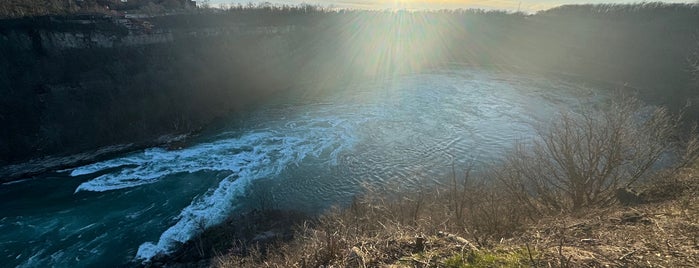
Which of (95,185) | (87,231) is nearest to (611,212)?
(87,231)

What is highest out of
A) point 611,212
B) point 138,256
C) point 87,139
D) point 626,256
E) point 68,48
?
point 68,48

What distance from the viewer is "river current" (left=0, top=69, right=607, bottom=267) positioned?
46.5ft

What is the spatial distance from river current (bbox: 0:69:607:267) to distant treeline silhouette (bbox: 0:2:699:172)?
3.51 m

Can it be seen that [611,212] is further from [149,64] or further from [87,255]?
[149,64]

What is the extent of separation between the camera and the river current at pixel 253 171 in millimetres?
14188

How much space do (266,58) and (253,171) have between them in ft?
74.6

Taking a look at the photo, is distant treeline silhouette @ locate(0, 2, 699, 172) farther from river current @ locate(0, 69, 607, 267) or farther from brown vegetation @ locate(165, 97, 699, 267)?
brown vegetation @ locate(165, 97, 699, 267)

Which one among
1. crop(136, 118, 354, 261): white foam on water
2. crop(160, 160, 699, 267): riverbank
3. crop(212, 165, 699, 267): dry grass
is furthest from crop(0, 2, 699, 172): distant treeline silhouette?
crop(212, 165, 699, 267): dry grass

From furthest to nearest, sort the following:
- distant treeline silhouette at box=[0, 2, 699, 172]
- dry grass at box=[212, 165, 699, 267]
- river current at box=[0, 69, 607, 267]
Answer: distant treeline silhouette at box=[0, 2, 699, 172] < river current at box=[0, 69, 607, 267] < dry grass at box=[212, 165, 699, 267]

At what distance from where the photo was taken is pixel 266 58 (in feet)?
128

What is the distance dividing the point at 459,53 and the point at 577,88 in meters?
24.1

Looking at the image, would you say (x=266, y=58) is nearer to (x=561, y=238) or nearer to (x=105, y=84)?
(x=105, y=84)

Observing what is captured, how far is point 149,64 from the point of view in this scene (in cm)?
2939

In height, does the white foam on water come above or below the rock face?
below
